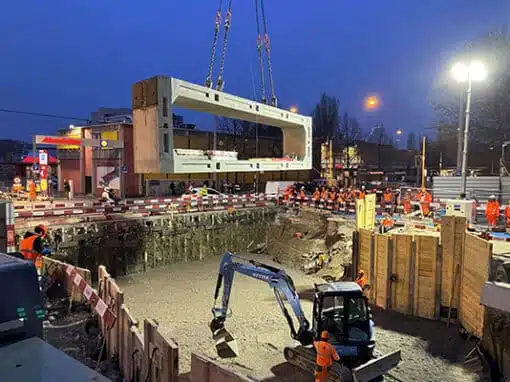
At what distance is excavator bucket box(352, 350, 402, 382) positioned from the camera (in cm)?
785

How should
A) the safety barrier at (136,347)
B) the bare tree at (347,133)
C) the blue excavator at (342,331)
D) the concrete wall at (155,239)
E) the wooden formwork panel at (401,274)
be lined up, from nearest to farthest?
1. the safety barrier at (136,347)
2. the blue excavator at (342,331)
3. the wooden formwork panel at (401,274)
4. the concrete wall at (155,239)
5. the bare tree at (347,133)

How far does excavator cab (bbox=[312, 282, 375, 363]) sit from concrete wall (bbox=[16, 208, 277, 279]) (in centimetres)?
1240

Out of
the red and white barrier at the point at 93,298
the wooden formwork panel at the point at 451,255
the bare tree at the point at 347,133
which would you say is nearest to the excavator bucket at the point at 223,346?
the red and white barrier at the point at 93,298

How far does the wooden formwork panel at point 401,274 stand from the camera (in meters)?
12.7

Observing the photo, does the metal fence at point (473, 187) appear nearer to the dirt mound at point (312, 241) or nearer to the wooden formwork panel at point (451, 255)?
the dirt mound at point (312, 241)

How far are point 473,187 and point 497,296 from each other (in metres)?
14.5

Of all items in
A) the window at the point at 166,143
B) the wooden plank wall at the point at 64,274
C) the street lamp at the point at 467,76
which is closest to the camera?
the window at the point at 166,143

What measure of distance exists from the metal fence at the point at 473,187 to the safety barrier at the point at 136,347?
55.5ft

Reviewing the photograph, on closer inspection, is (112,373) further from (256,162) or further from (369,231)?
(369,231)

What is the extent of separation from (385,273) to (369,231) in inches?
64.9

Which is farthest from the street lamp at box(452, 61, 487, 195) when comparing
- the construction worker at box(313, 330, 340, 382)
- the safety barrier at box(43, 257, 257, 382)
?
the safety barrier at box(43, 257, 257, 382)

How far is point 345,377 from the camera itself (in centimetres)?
738

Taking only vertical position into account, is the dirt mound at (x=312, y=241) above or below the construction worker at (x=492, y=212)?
below

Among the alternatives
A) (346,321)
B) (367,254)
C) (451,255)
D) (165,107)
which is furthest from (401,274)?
(165,107)
